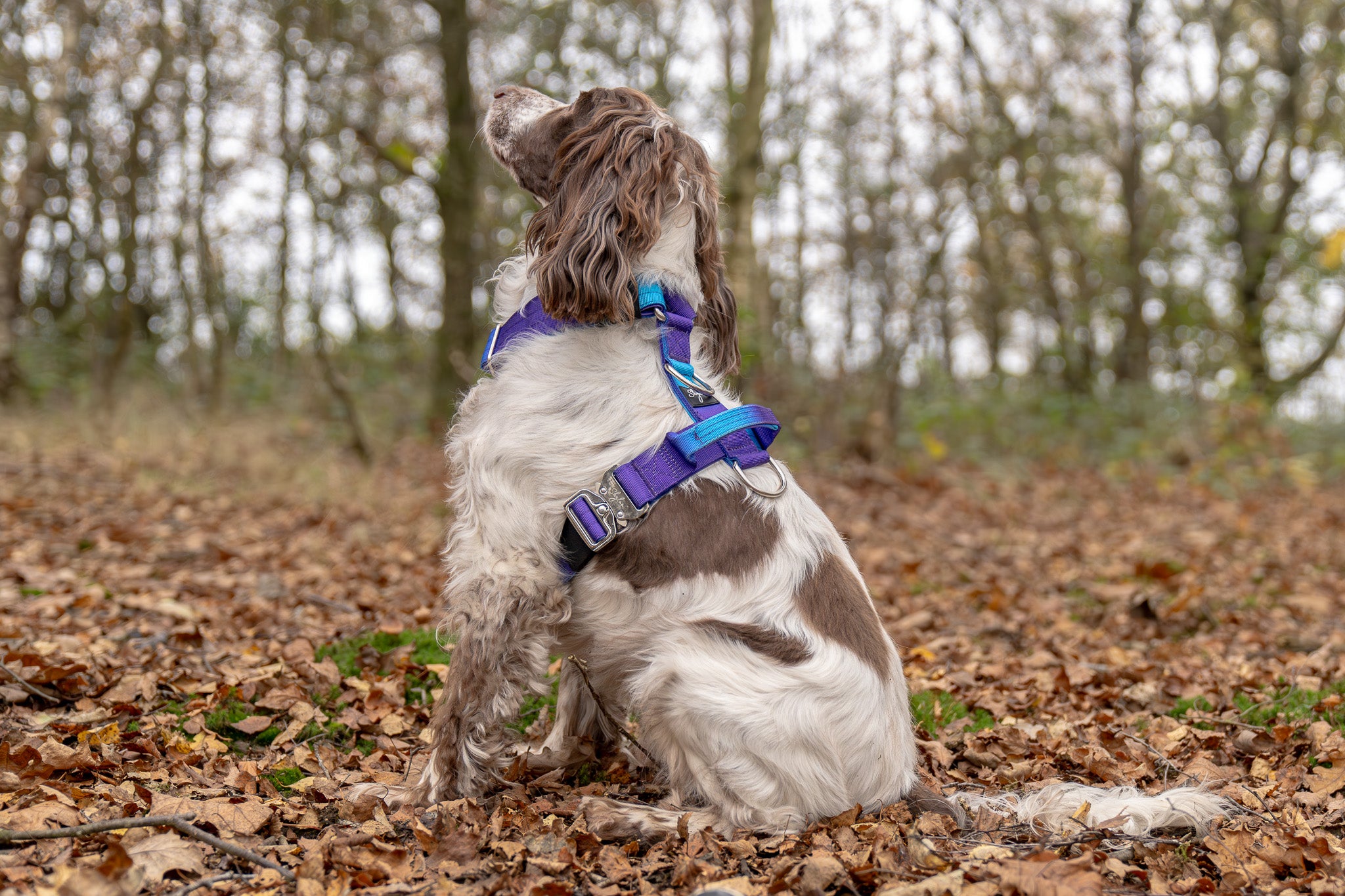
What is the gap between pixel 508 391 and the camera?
3512mm

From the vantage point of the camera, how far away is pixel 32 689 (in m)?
4.11

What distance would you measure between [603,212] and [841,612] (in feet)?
5.28

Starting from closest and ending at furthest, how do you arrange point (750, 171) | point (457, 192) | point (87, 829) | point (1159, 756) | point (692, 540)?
1. point (87, 829)
2. point (692, 540)
3. point (1159, 756)
4. point (750, 171)
5. point (457, 192)

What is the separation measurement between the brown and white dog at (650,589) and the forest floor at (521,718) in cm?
16

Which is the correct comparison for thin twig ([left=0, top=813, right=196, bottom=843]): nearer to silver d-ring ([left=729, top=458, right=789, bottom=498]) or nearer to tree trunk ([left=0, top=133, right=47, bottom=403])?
silver d-ring ([left=729, top=458, right=789, bottom=498])

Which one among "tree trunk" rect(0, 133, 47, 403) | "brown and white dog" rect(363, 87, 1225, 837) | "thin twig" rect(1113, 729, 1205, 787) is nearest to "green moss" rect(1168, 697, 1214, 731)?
"thin twig" rect(1113, 729, 1205, 787)

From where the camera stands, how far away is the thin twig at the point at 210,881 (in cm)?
264

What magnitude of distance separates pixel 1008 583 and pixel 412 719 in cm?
516

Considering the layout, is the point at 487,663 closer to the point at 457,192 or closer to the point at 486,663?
the point at 486,663

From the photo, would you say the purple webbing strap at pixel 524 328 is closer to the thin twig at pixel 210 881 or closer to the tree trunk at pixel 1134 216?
the thin twig at pixel 210 881

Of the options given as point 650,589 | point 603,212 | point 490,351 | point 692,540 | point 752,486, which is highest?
point 603,212

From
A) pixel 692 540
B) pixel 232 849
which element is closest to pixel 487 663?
pixel 692 540

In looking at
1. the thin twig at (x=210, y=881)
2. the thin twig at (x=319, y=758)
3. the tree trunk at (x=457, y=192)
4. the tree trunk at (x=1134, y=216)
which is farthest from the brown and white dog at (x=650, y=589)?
the tree trunk at (x=1134, y=216)

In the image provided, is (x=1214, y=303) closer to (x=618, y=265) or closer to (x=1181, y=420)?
(x=1181, y=420)
